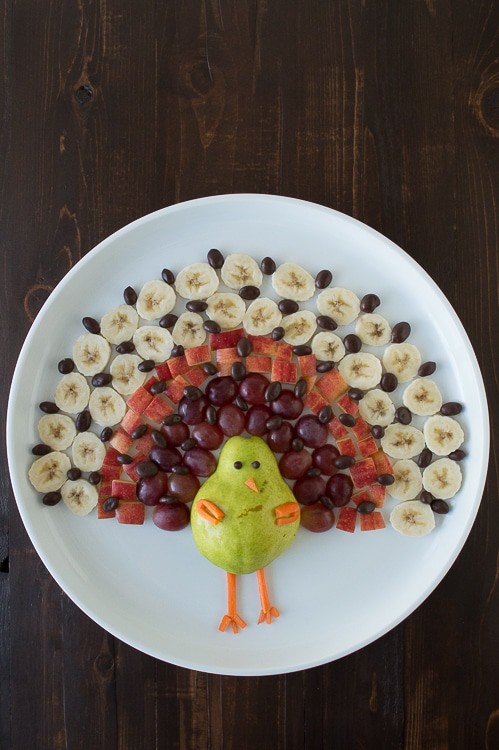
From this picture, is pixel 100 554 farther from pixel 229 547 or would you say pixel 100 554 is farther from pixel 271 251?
pixel 271 251

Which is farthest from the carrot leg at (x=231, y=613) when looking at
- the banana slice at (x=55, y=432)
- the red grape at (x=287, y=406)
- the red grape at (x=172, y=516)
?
the banana slice at (x=55, y=432)

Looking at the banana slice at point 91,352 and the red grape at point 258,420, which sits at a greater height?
the banana slice at point 91,352

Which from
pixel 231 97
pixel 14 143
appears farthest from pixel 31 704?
pixel 231 97

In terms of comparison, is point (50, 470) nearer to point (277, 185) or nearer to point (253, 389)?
point (253, 389)

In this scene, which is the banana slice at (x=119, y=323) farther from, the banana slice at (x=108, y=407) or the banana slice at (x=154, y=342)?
the banana slice at (x=108, y=407)

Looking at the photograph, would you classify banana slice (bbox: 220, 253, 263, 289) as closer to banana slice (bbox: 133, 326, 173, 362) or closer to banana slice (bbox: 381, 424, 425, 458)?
banana slice (bbox: 133, 326, 173, 362)

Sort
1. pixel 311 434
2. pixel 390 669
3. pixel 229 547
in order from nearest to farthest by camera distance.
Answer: pixel 229 547
pixel 311 434
pixel 390 669
